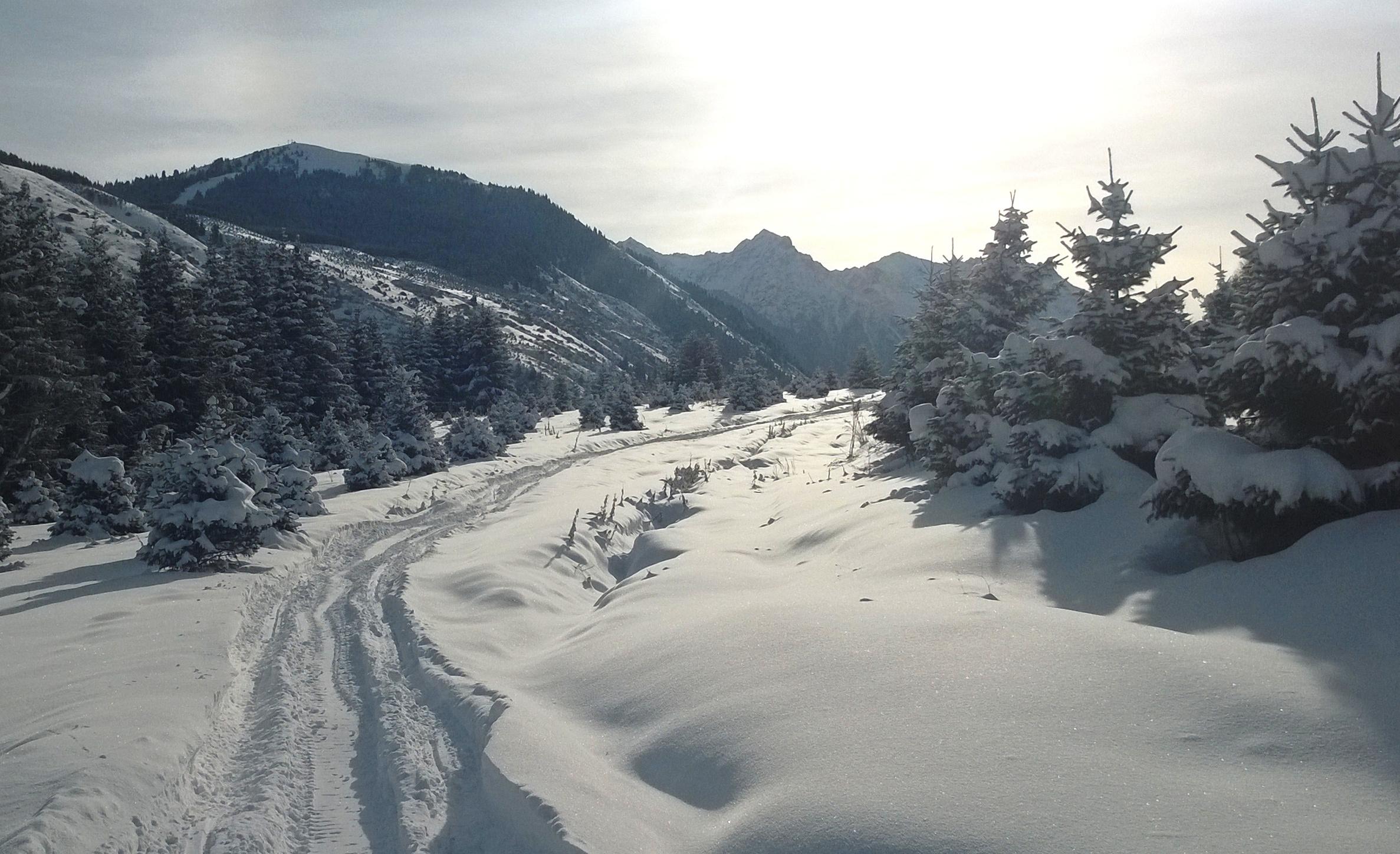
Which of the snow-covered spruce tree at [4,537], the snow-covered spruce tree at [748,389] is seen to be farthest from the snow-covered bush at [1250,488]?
the snow-covered spruce tree at [748,389]

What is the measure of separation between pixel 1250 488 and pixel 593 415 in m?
42.4

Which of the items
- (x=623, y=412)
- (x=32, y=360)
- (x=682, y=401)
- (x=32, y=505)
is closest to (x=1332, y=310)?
(x=32, y=505)

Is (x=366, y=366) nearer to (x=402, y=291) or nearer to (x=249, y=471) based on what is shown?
(x=249, y=471)

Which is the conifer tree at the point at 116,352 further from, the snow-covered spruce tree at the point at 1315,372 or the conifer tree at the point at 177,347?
the snow-covered spruce tree at the point at 1315,372

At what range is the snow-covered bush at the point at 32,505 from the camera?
2059cm

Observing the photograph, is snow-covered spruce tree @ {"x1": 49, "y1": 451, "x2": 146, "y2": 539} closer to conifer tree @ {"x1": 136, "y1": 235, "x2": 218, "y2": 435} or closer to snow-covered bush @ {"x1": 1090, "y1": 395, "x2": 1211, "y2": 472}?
conifer tree @ {"x1": 136, "y1": 235, "x2": 218, "y2": 435}

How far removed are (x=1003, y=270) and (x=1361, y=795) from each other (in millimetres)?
16571

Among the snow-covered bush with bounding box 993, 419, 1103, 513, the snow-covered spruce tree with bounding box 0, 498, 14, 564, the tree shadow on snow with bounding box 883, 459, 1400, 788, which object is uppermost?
the snow-covered bush with bounding box 993, 419, 1103, 513

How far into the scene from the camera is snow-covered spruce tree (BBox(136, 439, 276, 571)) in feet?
43.7

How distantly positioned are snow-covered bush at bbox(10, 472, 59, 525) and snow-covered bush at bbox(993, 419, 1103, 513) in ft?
76.0

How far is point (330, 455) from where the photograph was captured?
32656mm

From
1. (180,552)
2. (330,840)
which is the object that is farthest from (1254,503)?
(180,552)

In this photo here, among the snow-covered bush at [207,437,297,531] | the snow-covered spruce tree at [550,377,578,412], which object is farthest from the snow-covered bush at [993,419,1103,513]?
the snow-covered spruce tree at [550,377,578,412]

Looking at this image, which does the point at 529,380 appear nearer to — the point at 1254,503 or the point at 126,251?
the point at 126,251
